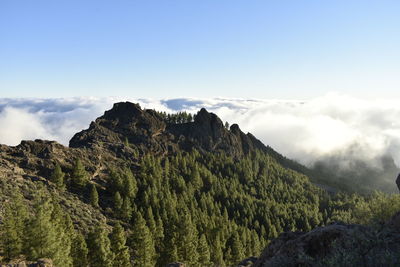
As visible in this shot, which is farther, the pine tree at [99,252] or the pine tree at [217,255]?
the pine tree at [217,255]

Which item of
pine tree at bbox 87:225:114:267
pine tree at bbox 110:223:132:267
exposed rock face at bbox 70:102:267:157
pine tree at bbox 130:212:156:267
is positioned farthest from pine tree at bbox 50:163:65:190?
exposed rock face at bbox 70:102:267:157

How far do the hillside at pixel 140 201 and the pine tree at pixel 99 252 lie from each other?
0.58 ft

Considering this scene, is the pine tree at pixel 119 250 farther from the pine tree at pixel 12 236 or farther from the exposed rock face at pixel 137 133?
the exposed rock face at pixel 137 133

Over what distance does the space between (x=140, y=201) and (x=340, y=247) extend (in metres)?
88.6

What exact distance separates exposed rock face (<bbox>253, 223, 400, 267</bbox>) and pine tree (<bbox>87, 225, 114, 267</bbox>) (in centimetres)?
4020

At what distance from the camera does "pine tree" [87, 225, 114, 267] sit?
50.8 metres

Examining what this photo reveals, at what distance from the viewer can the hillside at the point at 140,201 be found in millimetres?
50750

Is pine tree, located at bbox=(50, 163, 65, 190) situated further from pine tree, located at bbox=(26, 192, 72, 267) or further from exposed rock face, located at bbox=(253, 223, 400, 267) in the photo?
exposed rock face, located at bbox=(253, 223, 400, 267)

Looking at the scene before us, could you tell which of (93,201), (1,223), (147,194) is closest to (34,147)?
(93,201)

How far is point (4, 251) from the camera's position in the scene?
42406 mm

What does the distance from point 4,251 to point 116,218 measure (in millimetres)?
38781

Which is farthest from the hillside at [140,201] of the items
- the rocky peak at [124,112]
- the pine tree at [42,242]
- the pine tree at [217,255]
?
the rocky peak at [124,112]

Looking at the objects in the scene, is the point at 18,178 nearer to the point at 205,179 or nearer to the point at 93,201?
the point at 93,201

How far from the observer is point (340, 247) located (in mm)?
14750
